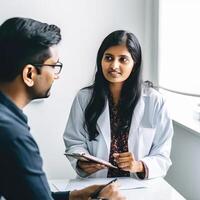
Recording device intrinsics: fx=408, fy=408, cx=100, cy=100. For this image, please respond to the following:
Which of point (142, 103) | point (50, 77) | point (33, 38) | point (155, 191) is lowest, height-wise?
point (155, 191)

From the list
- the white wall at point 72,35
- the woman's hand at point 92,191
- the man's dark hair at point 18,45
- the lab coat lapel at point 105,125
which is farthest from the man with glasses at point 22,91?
the white wall at point 72,35

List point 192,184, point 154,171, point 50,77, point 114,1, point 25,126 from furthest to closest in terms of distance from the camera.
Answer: point 114,1
point 192,184
point 154,171
point 50,77
point 25,126

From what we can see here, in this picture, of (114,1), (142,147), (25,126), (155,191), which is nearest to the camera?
(25,126)

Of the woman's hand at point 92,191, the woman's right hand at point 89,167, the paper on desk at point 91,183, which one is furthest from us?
the woman's right hand at point 89,167

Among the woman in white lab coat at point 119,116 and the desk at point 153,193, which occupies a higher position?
the woman in white lab coat at point 119,116

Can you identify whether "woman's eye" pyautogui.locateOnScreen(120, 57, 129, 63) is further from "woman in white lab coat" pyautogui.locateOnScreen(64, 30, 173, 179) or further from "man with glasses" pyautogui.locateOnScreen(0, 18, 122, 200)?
"man with glasses" pyautogui.locateOnScreen(0, 18, 122, 200)

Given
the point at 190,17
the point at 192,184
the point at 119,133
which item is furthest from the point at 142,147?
the point at 190,17

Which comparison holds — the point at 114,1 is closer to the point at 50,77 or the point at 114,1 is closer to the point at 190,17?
the point at 190,17

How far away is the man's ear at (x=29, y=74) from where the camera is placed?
113 centimetres

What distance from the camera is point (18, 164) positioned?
3.32 feet

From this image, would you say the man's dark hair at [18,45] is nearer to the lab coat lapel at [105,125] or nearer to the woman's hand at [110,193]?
the woman's hand at [110,193]

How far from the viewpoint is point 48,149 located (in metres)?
2.82

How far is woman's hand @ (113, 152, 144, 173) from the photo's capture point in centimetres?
182

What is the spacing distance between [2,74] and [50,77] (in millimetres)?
141
